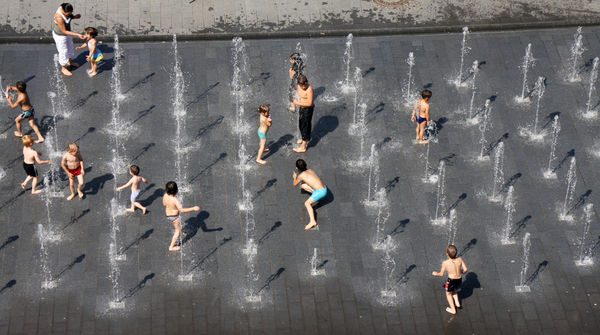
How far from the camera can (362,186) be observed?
23.8m

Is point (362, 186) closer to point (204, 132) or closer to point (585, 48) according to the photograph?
point (204, 132)

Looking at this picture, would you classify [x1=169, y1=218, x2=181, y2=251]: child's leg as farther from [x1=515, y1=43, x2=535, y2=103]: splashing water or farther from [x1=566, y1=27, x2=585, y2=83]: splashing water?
[x1=566, y1=27, x2=585, y2=83]: splashing water

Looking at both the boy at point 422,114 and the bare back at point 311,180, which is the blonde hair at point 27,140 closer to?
the bare back at point 311,180

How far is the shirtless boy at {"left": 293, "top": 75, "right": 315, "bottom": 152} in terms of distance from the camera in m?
23.7

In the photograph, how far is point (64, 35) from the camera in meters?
26.0

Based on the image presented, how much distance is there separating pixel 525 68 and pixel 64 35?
1113 centimetres

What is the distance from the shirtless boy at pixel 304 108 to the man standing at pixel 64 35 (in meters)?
5.73

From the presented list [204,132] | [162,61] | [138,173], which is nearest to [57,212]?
[138,173]

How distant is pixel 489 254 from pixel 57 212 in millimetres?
8894

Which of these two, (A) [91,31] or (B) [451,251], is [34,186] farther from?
(B) [451,251]

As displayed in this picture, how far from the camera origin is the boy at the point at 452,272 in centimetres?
2057

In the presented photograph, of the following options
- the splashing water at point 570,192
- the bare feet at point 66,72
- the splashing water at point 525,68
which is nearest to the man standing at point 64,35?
the bare feet at point 66,72

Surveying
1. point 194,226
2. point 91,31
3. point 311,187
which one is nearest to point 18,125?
point 91,31

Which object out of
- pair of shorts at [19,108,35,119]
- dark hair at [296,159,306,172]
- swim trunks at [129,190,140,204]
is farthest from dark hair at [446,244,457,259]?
pair of shorts at [19,108,35,119]
